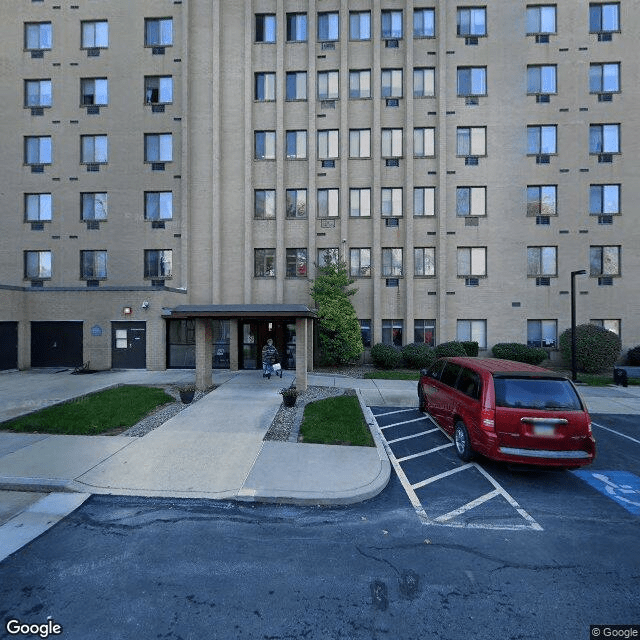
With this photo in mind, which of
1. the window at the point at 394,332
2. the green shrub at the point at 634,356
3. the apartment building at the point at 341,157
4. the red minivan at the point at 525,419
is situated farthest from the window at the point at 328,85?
the green shrub at the point at 634,356

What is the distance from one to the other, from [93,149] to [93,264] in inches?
265

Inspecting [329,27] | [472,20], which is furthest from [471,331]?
[329,27]

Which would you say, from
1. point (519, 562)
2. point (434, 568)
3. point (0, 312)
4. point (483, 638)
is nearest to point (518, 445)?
point (519, 562)

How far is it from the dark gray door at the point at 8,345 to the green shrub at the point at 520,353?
82.7 ft

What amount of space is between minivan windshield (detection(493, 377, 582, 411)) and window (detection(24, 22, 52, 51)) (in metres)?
30.2

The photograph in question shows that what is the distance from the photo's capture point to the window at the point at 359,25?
20.7 meters

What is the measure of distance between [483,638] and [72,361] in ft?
70.6

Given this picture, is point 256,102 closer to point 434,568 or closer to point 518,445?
point 518,445

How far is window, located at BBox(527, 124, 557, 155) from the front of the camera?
2016 cm


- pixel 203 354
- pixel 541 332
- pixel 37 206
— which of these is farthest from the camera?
pixel 37 206

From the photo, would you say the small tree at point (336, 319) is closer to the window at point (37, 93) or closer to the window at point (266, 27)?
the window at point (266, 27)

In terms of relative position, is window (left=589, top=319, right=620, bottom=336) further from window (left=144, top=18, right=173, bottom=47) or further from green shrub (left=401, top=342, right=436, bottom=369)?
window (left=144, top=18, right=173, bottom=47)

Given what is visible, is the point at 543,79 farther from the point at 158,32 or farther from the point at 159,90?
the point at 158,32

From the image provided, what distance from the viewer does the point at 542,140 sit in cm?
2019
